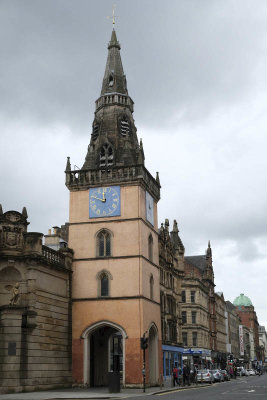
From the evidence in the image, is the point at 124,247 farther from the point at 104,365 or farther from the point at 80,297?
the point at 104,365

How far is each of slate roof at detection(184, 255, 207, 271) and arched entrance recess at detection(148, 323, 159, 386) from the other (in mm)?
50099

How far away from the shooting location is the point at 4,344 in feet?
113

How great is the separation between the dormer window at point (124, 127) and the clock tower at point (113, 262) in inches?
6.6

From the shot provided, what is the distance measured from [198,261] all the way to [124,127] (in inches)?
2111

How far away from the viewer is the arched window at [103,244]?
44.8m

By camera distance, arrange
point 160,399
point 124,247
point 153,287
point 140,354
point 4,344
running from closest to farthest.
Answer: point 160,399, point 4,344, point 140,354, point 124,247, point 153,287

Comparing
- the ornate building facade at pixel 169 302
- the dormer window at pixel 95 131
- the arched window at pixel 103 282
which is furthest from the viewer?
the ornate building facade at pixel 169 302

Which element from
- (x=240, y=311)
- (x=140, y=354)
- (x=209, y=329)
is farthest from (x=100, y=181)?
(x=240, y=311)

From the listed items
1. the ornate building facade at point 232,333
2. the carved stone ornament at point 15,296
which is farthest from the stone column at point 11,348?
the ornate building facade at point 232,333

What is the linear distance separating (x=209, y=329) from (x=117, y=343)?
4507 cm

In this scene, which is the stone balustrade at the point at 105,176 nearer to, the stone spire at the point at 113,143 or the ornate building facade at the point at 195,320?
the stone spire at the point at 113,143

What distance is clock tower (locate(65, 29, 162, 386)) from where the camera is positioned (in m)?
42.5

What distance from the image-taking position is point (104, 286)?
144 ft

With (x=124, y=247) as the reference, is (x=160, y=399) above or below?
below
